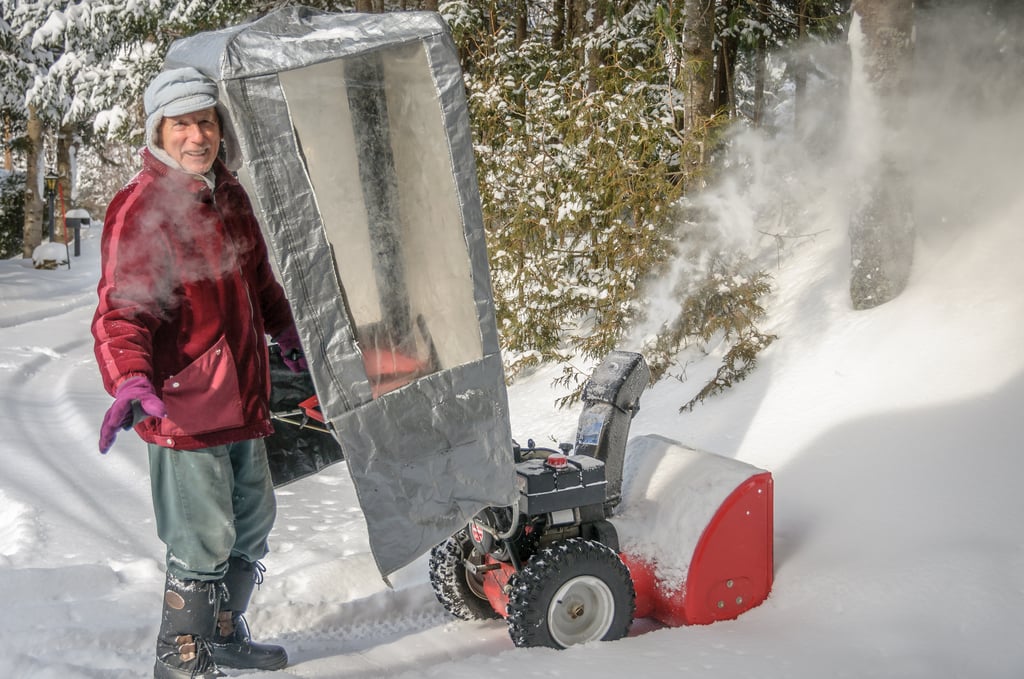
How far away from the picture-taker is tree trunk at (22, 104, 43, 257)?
2061 centimetres

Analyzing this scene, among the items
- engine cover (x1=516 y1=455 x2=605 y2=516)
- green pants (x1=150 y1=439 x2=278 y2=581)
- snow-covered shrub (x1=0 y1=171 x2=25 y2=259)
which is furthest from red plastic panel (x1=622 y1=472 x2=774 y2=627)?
snow-covered shrub (x1=0 y1=171 x2=25 y2=259)

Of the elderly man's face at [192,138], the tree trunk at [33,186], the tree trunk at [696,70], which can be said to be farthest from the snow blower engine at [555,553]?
the tree trunk at [33,186]

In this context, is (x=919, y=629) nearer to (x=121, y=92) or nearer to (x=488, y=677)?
(x=488, y=677)

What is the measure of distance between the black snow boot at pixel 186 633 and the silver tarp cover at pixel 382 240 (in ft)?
2.04

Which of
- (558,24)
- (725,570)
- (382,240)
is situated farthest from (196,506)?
(558,24)

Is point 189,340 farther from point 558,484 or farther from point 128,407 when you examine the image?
point 558,484

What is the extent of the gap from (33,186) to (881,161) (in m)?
20.9

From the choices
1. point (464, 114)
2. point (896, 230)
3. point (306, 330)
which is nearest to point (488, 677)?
point (306, 330)

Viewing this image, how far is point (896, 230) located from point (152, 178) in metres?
4.35

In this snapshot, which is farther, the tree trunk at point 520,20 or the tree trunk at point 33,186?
the tree trunk at point 33,186

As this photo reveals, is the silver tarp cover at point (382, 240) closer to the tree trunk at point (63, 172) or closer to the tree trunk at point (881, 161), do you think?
the tree trunk at point (881, 161)

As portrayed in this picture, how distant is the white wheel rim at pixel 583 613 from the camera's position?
3041 millimetres

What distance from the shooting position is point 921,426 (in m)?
4.03

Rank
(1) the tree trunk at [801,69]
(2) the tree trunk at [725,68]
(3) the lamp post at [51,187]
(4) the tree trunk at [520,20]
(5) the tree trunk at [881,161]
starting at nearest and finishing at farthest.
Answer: (5) the tree trunk at [881,161]
(1) the tree trunk at [801,69]
(2) the tree trunk at [725,68]
(4) the tree trunk at [520,20]
(3) the lamp post at [51,187]
